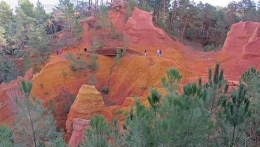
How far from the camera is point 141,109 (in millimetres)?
9008

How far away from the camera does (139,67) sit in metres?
26.4

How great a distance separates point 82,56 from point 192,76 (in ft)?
36.5

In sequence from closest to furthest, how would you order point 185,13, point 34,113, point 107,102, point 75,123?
point 34,113
point 75,123
point 107,102
point 185,13

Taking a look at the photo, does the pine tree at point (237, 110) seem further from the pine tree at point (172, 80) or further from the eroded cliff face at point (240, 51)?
the eroded cliff face at point (240, 51)

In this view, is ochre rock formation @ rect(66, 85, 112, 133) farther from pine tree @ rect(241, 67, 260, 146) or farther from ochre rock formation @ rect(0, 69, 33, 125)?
pine tree @ rect(241, 67, 260, 146)

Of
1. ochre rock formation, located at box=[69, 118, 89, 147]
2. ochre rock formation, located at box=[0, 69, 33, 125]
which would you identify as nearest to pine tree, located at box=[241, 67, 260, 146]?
ochre rock formation, located at box=[69, 118, 89, 147]

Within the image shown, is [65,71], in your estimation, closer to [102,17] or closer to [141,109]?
[102,17]

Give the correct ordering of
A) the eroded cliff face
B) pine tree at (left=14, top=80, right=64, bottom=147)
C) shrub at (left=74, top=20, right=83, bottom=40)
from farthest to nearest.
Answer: shrub at (left=74, top=20, right=83, bottom=40)
the eroded cliff face
pine tree at (left=14, top=80, right=64, bottom=147)

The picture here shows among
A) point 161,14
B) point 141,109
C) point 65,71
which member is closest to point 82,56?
point 65,71

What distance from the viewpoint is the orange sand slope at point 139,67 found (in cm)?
2477

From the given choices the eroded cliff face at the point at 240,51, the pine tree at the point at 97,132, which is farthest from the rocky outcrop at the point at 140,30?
the pine tree at the point at 97,132

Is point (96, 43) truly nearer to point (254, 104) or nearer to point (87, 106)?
point (87, 106)

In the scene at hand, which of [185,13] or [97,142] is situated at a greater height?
[185,13]

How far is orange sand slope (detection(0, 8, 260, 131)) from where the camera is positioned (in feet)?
81.3
